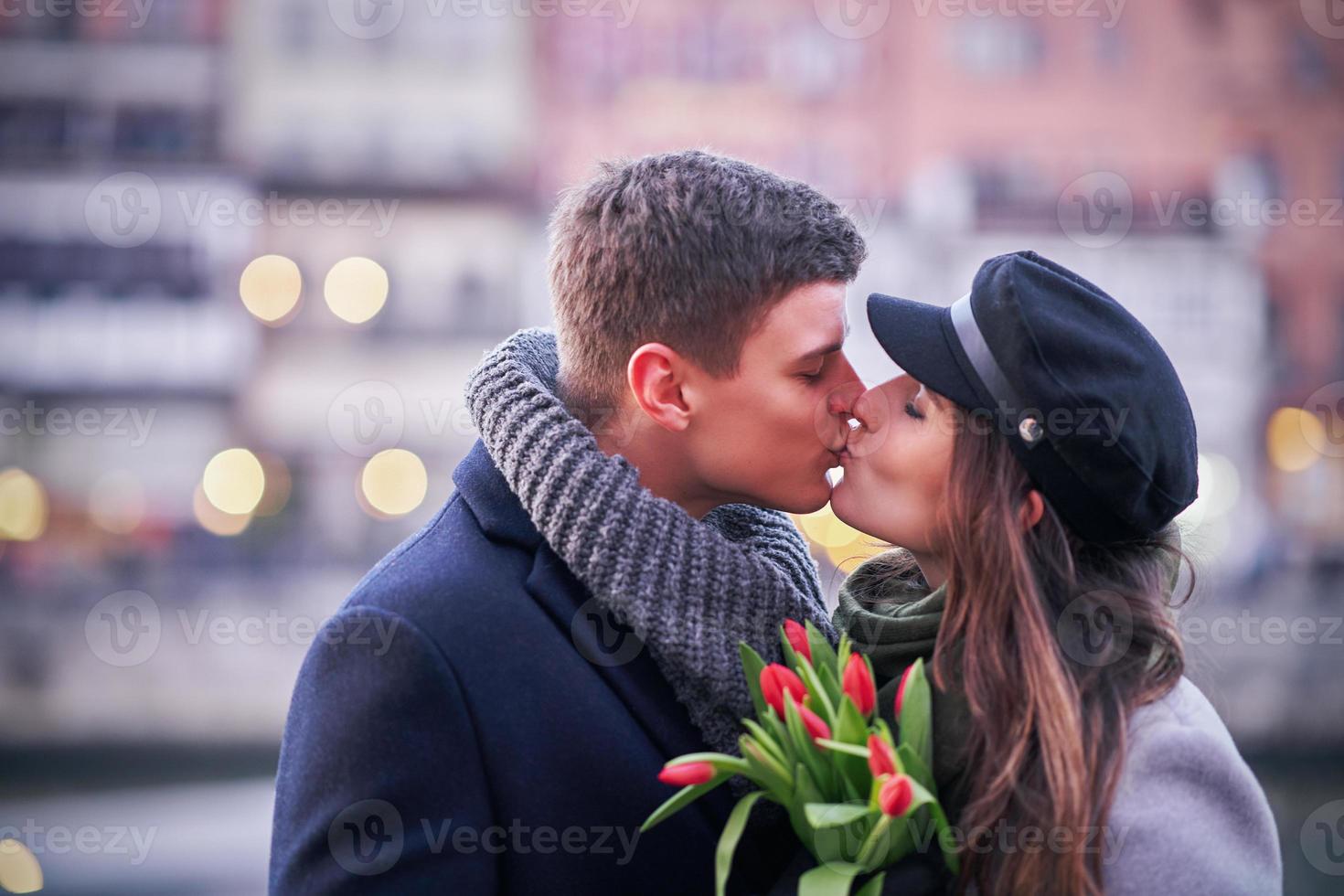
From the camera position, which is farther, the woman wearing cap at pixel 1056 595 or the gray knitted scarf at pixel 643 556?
the gray knitted scarf at pixel 643 556

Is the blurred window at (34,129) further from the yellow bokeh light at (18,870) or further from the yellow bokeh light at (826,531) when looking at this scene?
the yellow bokeh light at (826,531)

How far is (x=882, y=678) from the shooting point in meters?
2.17

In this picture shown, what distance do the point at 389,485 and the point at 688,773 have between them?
2351 centimetres

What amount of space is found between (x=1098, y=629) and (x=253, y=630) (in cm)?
1681

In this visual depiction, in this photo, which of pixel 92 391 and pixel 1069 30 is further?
pixel 1069 30

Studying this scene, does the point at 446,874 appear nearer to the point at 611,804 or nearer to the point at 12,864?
the point at 611,804

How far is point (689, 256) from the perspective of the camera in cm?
218

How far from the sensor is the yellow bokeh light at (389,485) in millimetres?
24406

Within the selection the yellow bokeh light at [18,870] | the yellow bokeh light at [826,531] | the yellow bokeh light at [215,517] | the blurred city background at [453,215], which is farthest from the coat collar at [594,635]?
the yellow bokeh light at [215,517]

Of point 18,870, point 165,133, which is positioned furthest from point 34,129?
point 18,870

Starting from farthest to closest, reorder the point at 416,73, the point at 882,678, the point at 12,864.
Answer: the point at 416,73 → the point at 12,864 → the point at 882,678

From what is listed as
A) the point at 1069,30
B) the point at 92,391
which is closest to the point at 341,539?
the point at 92,391

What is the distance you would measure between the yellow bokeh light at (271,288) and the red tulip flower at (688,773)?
2419 centimetres

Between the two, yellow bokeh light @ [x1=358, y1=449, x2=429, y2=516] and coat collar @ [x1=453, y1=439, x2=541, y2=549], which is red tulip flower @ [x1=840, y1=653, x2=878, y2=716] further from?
Answer: yellow bokeh light @ [x1=358, y1=449, x2=429, y2=516]
